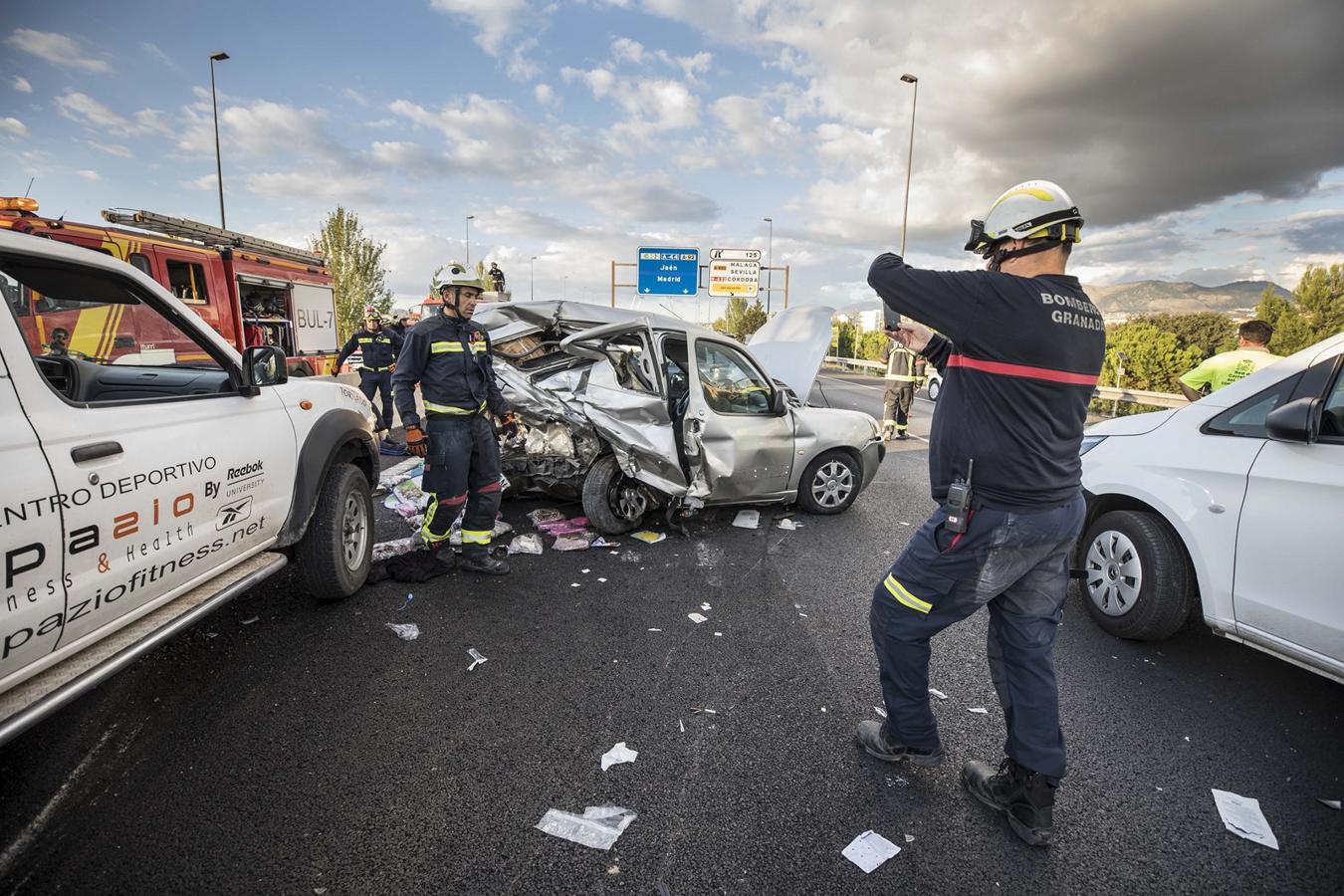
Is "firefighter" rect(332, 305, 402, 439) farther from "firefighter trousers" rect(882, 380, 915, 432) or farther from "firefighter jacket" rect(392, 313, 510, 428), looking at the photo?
"firefighter trousers" rect(882, 380, 915, 432)

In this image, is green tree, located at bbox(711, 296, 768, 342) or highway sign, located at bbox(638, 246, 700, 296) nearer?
highway sign, located at bbox(638, 246, 700, 296)

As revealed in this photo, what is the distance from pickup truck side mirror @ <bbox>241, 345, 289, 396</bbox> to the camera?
116 inches

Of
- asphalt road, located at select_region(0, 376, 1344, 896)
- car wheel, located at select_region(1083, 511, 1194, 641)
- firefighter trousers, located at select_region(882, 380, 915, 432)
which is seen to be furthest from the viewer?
firefighter trousers, located at select_region(882, 380, 915, 432)

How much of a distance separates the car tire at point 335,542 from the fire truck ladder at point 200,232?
7.79 metres

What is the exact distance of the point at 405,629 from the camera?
3.46 m

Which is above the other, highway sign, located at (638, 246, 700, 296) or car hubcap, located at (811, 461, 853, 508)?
highway sign, located at (638, 246, 700, 296)

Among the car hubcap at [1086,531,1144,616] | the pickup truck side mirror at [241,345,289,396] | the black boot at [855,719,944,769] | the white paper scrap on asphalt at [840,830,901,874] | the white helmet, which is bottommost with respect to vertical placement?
the white paper scrap on asphalt at [840,830,901,874]

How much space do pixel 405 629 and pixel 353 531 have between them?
31.2 inches

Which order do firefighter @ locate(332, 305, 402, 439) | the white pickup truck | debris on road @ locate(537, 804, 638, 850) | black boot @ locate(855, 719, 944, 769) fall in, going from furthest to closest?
1. firefighter @ locate(332, 305, 402, 439)
2. black boot @ locate(855, 719, 944, 769)
3. debris on road @ locate(537, 804, 638, 850)
4. the white pickup truck

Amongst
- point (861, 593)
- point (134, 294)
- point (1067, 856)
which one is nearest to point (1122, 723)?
point (1067, 856)

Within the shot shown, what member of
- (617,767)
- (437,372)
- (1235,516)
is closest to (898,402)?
(1235,516)

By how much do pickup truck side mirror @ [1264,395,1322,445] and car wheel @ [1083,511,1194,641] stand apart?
76 cm

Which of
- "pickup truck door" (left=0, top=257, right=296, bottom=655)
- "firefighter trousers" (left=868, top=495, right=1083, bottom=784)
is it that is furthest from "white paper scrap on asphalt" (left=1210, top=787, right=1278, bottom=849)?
"pickup truck door" (left=0, top=257, right=296, bottom=655)

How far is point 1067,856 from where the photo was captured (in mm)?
2070
